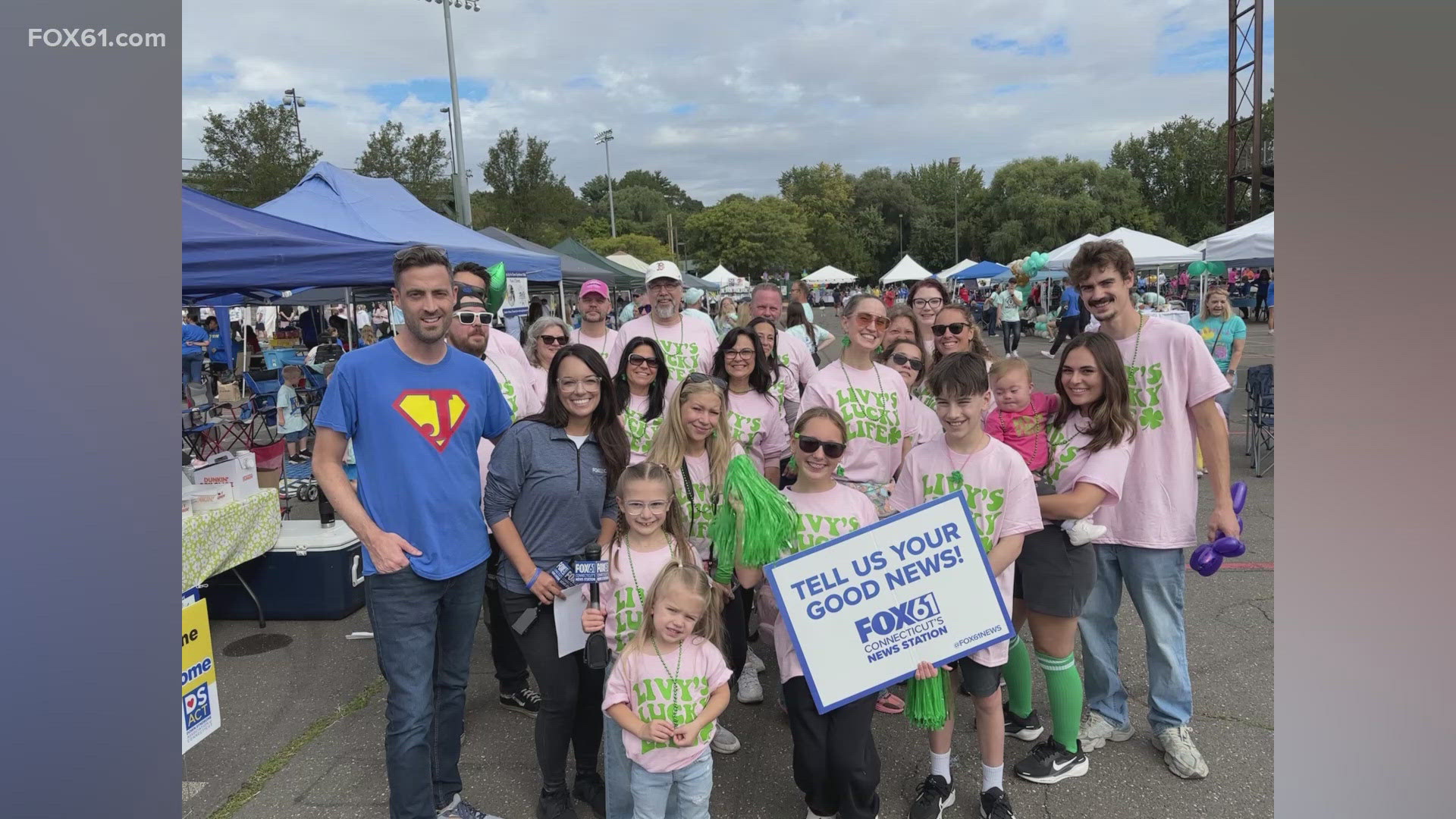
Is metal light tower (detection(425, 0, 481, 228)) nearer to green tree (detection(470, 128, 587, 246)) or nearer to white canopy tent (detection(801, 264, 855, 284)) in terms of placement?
green tree (detection(470, 128, 587, 246))

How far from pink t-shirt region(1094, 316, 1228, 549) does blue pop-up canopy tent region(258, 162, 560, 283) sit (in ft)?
18.6

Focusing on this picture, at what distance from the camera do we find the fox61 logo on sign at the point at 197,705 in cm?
283

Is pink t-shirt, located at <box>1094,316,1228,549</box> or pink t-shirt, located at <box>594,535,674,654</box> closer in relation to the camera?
pink t-shirt, located at <box>594,535,674,654</box>

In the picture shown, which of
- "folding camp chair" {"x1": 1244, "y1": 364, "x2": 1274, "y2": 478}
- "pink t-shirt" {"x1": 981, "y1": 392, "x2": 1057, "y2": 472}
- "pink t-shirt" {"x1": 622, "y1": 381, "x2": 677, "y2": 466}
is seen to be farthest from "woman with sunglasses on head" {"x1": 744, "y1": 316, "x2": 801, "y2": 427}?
"folding camp chair" {"x1": 1244, "y1": 364, "x2": 1274, "y2": 478}

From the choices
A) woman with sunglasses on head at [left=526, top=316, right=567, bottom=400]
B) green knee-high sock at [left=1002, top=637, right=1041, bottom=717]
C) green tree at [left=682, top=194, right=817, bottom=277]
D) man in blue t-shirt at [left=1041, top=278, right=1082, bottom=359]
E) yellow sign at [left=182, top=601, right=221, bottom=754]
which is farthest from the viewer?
green tree at [left=682, top=194, right=817, bottom=277]

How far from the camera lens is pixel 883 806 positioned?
294 cm

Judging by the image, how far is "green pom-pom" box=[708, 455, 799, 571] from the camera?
2736 mm

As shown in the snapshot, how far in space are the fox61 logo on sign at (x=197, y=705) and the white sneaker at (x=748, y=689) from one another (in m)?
2.13

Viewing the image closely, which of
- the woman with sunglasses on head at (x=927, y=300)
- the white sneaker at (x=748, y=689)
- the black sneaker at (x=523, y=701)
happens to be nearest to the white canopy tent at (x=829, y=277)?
the woman with sunglasses on head at (x=927, y=300)

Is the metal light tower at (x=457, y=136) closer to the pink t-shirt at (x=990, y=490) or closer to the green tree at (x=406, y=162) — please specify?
the green tree at (x=406, y=162)

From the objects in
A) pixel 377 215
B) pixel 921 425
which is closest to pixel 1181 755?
pixel 921 425
